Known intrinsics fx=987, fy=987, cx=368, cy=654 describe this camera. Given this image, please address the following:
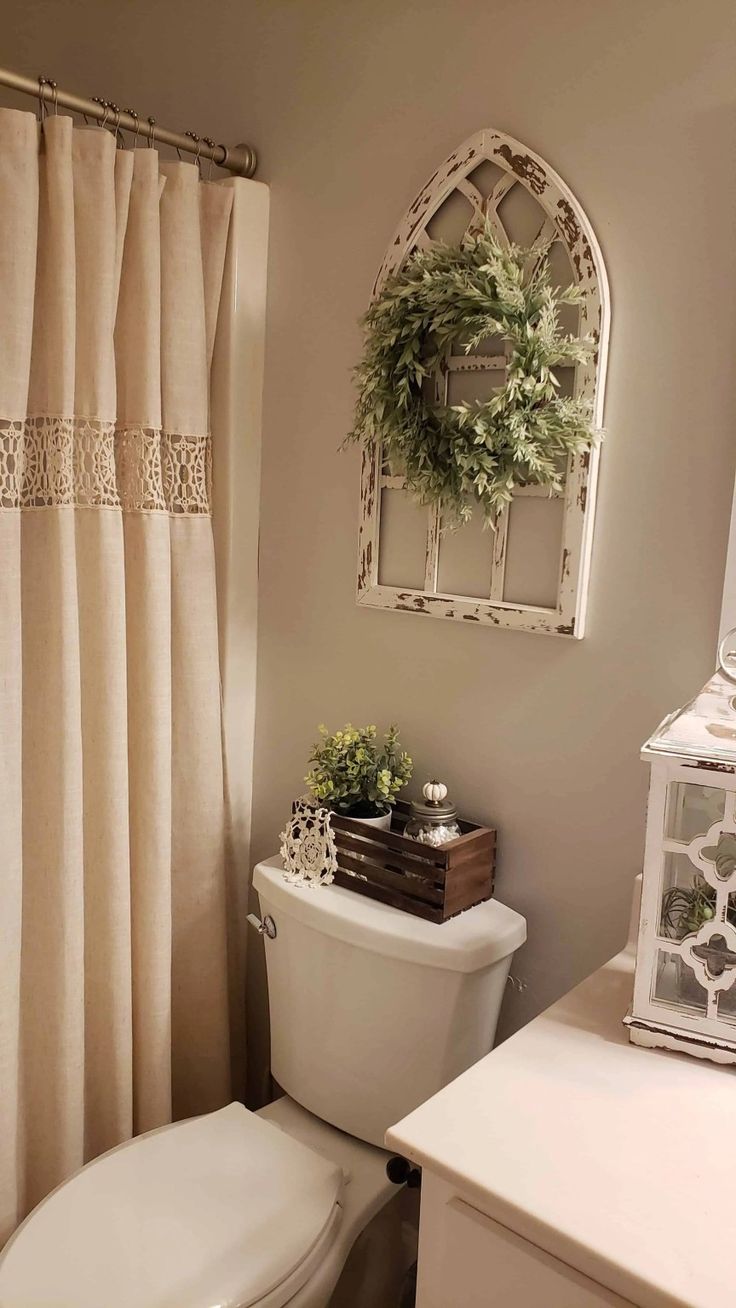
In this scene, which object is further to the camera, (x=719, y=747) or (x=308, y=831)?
(x=308, y=831)

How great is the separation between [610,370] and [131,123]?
2.83 ft

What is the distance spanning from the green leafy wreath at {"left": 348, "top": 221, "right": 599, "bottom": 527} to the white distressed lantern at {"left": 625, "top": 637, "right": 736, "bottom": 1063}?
419mm

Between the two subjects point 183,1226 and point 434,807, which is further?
point 434,807

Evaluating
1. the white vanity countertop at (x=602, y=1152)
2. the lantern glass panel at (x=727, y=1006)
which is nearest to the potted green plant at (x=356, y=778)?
the white vanity countertop at (x=602, y=1152)

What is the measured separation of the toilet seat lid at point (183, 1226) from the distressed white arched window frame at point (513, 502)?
2.70ft

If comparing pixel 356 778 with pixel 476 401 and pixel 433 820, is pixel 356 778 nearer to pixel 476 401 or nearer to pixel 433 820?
pixel 433 820

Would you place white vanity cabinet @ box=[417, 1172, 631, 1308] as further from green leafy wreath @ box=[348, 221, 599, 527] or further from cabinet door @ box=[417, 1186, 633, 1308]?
green leafy wreath @ box=[348, 221, 599, 527]

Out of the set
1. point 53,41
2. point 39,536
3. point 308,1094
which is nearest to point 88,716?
point 39,536

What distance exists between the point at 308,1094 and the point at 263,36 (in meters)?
1.76

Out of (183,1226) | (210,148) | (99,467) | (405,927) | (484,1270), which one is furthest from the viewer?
(210,148)

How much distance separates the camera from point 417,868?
141 cm

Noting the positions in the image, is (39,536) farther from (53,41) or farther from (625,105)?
(53,41)

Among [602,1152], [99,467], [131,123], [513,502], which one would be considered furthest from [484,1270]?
[131,123]

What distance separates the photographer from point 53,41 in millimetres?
2090
